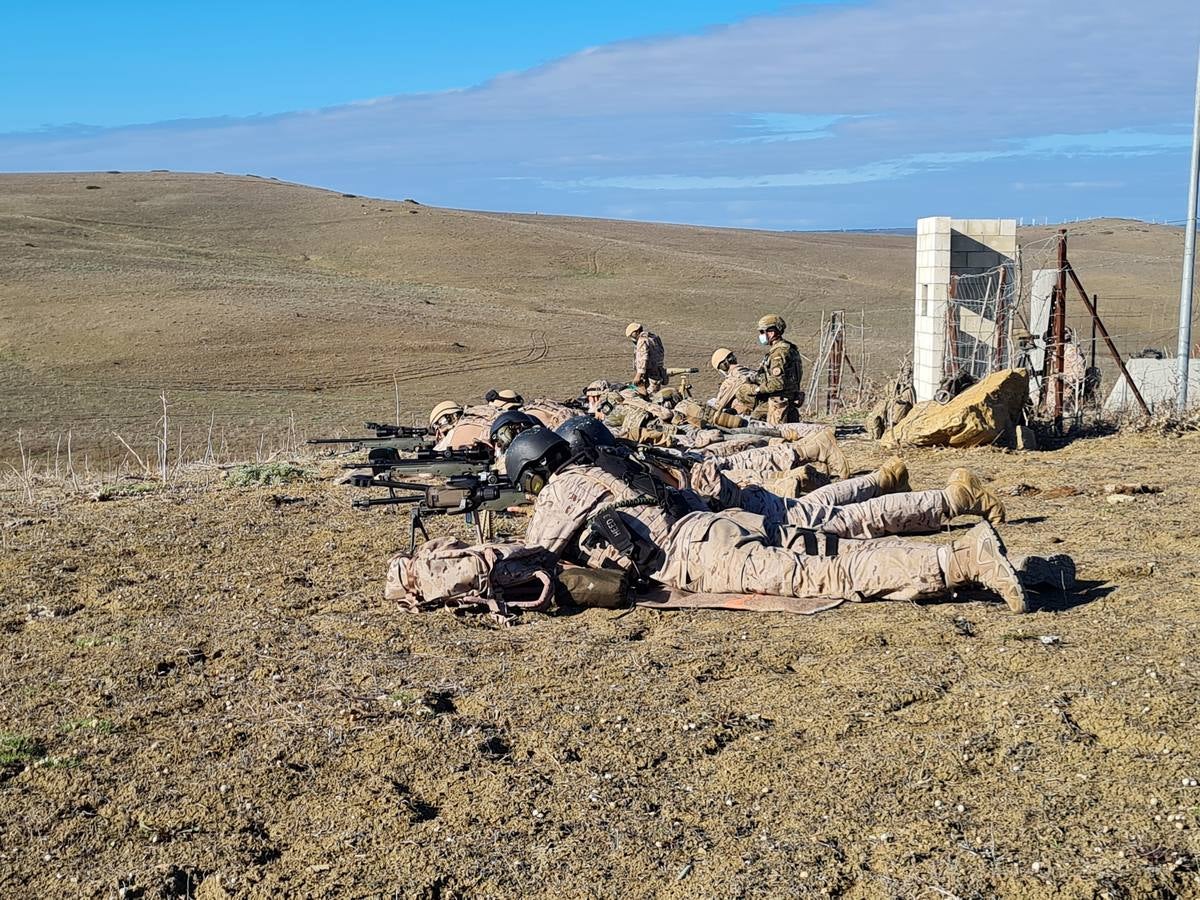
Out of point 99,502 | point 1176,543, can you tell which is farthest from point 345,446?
point 1176,543

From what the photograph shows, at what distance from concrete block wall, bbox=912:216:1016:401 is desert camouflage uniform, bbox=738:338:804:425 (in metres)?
2.06

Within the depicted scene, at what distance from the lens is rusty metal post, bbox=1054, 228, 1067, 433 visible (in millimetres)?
11273

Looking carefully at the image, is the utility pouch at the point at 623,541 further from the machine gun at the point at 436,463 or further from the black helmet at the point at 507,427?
the machine gun at the point at 436,463

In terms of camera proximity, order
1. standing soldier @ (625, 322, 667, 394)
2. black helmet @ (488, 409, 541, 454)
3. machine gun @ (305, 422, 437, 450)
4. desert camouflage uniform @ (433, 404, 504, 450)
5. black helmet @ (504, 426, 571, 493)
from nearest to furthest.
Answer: black helmet @ (504, 426, 571, 493)
black helmet @ (488, 409, 541, 454)
desert camouflage uniform @ (433, 404, 504, 450)
machine gun @ (305, 422, 437, 450)
standing soldier @ (625, 322, 667, 394)

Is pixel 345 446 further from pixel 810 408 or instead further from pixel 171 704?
pixel 171 704

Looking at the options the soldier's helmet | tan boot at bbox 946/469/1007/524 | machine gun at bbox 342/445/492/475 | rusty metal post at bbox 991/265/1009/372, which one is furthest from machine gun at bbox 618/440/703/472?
rusty metal post at bbox 991/265/1009/372

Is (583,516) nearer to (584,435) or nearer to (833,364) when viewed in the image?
(584,435)

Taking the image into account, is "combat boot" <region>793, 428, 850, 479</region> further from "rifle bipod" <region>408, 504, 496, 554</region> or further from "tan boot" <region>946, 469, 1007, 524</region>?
"rifle bipod" <region>408, 504, 496, 554</region>

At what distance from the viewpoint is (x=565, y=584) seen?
6.20 meters

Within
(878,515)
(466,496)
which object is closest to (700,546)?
(878,515)

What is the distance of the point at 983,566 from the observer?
5488 mm

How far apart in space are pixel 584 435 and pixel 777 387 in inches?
221

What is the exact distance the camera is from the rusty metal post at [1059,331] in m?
11.3

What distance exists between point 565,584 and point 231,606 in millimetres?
1971
